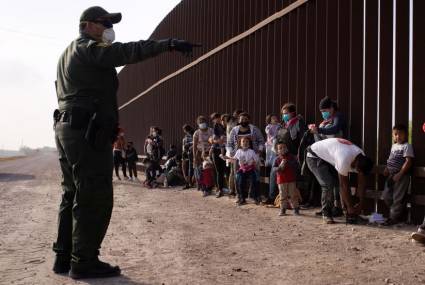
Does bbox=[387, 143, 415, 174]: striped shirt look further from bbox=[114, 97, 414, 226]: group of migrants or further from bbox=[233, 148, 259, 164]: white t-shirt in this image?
bbox=[233, 148, 259, 164]: white t-shirt

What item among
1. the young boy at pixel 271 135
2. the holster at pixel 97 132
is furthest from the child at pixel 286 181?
the holster at pixel 97 132

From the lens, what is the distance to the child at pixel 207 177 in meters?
10.4

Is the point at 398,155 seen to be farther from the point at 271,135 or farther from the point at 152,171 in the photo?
the point at 152,171

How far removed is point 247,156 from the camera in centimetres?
845

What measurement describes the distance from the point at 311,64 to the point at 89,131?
194 inches

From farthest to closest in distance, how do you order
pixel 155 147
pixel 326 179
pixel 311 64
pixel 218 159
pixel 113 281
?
1. pixel 155 147
2. pixel 218 159
3. pixel 311 64
4. pixel 326 179
5. pixel 113 281

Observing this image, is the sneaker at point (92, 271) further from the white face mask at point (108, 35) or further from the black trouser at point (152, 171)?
the black trouser at point (152, 171)

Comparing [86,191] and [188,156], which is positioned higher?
[188,156]

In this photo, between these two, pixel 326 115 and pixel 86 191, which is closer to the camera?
pixel 86 191

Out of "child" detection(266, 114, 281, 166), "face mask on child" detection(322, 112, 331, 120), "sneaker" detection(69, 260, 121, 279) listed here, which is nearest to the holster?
"sneaker" detection(69, 260, 121, 279)

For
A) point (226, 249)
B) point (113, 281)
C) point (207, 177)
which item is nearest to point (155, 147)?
point (207, 177)

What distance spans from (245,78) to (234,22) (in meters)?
1.35

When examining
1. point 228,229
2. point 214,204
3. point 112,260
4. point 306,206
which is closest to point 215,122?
point 214,204

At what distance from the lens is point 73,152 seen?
3.85 meters
